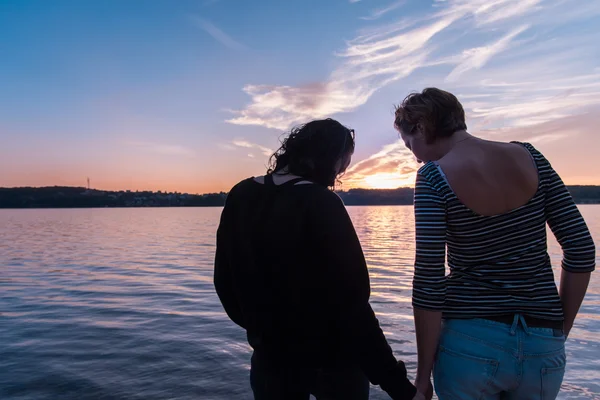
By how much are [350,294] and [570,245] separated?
1085 mm

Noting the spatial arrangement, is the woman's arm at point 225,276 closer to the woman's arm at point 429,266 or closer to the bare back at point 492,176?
the woman's arm at point 429,266

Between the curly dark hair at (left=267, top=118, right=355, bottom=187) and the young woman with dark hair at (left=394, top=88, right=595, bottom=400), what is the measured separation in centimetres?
47

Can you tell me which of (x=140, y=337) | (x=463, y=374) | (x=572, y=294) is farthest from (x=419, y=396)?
(x=140, y=337)

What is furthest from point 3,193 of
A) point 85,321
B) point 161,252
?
point 85,321

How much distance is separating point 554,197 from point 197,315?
845 cm

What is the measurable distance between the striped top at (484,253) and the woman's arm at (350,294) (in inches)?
10.4

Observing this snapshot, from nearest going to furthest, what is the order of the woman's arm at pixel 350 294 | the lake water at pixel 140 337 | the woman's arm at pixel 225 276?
the woman's arm at pixel 350 294 < the woman's arm at pixel 225 276 < the lake water at pixel 140 337

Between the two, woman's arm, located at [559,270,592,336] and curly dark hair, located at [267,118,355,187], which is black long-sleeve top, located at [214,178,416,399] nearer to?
curly dark hair, located at [267,118,355,187]

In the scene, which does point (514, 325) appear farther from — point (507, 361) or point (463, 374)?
point (463, 374)

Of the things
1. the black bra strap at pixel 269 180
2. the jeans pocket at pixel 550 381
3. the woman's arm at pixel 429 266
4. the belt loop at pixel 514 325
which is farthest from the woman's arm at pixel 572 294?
the black bra strap at pixel 269 180

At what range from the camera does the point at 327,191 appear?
2.03m

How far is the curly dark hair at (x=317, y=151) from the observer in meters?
2.20

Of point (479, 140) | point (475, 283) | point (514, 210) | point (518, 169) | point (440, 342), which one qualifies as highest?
point (479, 140)

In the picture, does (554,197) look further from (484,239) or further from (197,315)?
(197,315)
